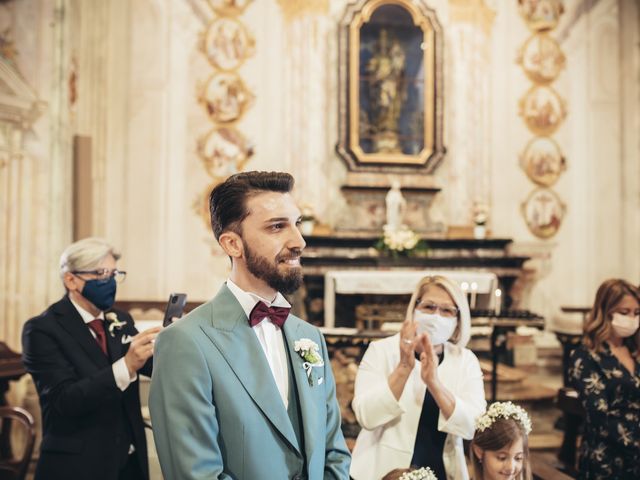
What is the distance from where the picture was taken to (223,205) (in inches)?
82.1

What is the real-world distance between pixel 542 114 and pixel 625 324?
7.62 metres

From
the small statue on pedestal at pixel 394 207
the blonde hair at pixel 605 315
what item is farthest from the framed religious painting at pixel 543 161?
the blonde hair at pixel 605 315

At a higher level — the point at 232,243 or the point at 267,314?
the point at 232,243

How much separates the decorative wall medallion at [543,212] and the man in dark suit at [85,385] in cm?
852

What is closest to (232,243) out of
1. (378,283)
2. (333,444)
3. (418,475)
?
(333,444)

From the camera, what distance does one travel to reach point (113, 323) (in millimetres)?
3395

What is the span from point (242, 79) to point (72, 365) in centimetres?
772

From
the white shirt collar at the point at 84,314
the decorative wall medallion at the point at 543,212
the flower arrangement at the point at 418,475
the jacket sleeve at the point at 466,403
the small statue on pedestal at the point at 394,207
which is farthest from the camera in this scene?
the decorative wall medallion at the point at 543,212

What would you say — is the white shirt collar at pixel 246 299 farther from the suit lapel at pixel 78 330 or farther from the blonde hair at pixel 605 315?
the blonde hair at pixel 605 315

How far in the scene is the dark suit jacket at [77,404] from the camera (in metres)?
2.96

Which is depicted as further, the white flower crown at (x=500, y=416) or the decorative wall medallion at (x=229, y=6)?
the decorative wall medallion at (x=229, y=6)

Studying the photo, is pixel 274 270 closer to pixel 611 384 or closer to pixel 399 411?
pixel 399 411

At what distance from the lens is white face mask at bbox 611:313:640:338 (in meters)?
3.73

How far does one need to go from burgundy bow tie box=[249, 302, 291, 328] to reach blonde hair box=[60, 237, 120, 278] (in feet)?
5.34
